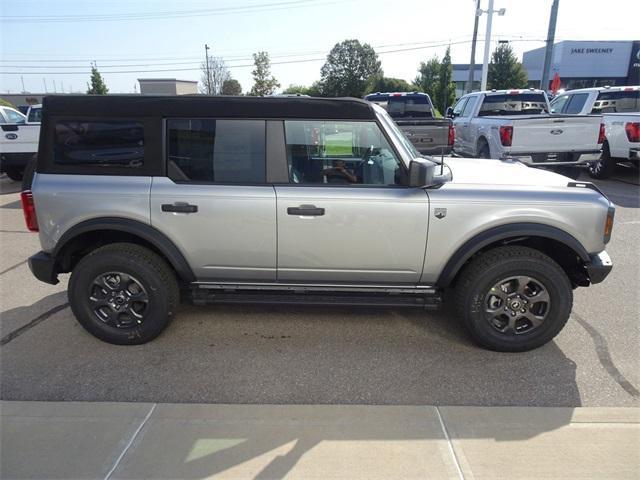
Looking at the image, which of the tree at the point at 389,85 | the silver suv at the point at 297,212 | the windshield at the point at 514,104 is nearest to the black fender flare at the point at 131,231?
the silver suv at the point at 297,212

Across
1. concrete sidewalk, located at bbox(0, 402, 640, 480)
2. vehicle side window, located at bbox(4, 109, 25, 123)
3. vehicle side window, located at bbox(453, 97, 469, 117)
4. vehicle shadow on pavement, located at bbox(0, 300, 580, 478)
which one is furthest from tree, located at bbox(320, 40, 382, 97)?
concrete sidewalk, located at bbox(0, 402, 640, 480)

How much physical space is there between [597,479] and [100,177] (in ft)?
11.7

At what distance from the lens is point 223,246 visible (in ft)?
11.4

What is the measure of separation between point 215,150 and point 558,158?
770cm

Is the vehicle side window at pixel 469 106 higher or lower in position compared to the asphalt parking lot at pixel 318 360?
higher

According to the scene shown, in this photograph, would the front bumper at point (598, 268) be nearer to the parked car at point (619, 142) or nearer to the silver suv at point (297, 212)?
the silver suv at point (297, 212)

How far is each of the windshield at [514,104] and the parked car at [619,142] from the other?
5.02 feet

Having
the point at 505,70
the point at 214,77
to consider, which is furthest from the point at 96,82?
the point at 505,70

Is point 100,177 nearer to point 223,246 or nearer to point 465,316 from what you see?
point 223,246

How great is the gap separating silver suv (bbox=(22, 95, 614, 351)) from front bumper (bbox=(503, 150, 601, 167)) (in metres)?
5.89

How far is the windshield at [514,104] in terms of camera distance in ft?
36.7

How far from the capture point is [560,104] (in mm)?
12547

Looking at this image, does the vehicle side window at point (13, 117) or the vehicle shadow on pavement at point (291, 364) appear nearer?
the vehicle shadow on pavement at point (291, 364)

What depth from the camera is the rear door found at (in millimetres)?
3396
